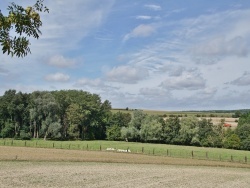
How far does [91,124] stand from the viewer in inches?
4525

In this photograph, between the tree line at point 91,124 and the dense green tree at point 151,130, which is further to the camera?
the dense green tree at point 151,130

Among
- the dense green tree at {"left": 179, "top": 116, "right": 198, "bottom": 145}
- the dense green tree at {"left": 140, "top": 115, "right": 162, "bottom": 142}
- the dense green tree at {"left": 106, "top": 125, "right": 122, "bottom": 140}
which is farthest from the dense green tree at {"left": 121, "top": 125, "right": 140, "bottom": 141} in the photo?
the dense green tree at {"left": 179, "top": 116, "right": 198, "bottom": 145}

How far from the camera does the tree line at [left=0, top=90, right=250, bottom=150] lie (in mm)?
104188

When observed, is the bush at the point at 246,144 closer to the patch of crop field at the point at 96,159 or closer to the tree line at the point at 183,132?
the tree line at the point at 183,132

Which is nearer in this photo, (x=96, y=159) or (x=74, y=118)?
(x=96, y=159)

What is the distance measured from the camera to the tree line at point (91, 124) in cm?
10419

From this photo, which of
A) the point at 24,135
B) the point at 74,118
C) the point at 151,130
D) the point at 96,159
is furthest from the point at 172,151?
the point at 24,135

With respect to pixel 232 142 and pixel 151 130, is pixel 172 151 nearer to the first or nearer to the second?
pixel 232 142

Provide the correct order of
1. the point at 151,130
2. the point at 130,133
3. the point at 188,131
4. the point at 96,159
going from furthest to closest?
the point at 130,133 → the point at 151,130 → the point at 188,131 → the point at 96,159

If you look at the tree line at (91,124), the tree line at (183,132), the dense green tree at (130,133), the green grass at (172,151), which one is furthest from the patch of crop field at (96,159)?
the dense green tree at (130,133)

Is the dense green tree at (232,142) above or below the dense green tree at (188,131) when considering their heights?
below

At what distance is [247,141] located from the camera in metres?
96.1

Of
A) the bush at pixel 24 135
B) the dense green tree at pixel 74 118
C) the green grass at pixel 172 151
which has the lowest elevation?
the green grass at pixel 172 151

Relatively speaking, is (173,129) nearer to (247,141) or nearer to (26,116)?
(247,141)
